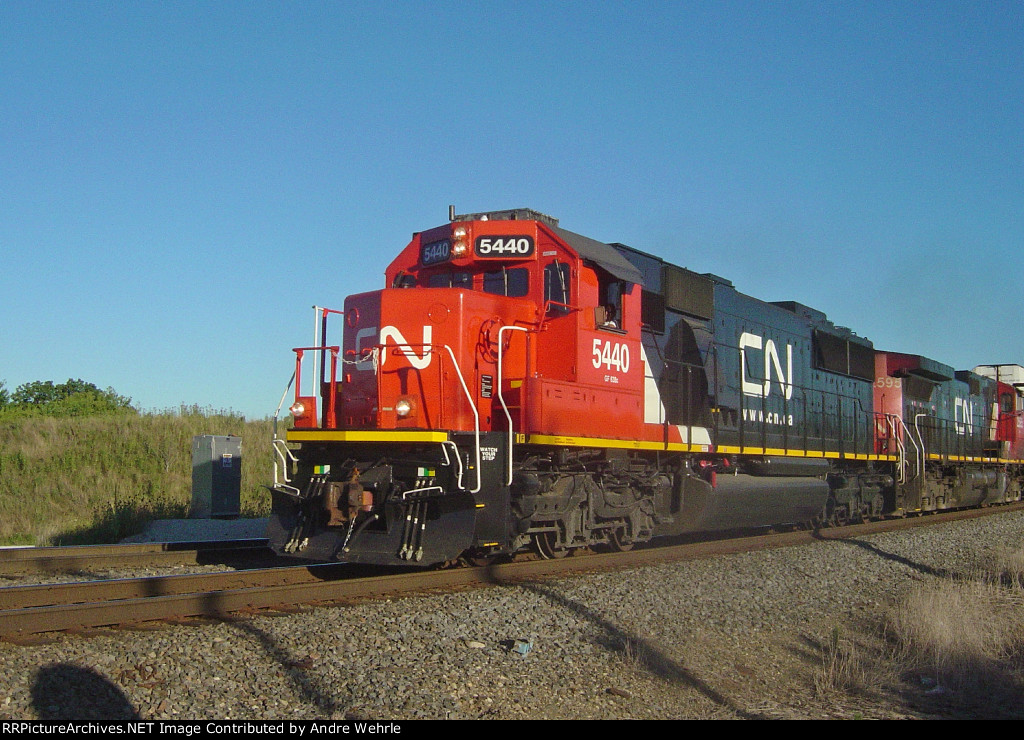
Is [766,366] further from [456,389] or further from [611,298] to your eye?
[456,389]

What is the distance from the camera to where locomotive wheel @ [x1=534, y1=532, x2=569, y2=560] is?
29.4 feet

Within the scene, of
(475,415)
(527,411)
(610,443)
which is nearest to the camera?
(475,415)

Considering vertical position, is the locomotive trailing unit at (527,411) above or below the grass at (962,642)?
above

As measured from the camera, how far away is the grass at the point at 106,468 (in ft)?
49.3

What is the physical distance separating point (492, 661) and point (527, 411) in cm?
311

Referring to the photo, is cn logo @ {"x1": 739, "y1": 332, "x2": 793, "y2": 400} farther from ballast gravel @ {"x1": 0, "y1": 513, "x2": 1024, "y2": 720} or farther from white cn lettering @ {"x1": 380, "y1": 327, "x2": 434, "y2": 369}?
white cn lettering @ {"x1": 380, "y1": 327, "x2": 434, "y2": 369}

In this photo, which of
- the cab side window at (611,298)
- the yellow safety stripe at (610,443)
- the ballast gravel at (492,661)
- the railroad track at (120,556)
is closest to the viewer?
the ballast gravel at (492,661)

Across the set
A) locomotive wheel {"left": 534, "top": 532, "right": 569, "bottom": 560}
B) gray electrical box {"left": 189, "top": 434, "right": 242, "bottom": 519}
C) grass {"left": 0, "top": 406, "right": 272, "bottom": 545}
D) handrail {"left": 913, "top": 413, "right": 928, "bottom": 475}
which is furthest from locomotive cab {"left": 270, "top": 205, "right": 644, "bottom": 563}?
handrail {"left": 913, "top": 413, "right": 928, "bottom": 475}

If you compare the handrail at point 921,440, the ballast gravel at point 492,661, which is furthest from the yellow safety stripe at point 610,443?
the handrail at point 921,440

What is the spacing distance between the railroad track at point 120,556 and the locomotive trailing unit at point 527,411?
1359mm

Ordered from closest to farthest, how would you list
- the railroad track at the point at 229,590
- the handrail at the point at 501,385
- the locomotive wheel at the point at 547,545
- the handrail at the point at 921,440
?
the railroad track at the point at 229,590 < the handrail at the point at 501,385 < the locomotive wheel at the point at 547,545 < the handrail at the point at 921,440

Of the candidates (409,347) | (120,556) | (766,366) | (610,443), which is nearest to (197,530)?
(120,556)

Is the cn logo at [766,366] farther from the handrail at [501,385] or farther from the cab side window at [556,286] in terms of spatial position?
the handrail at [501,385]

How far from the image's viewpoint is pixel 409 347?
8156mm
